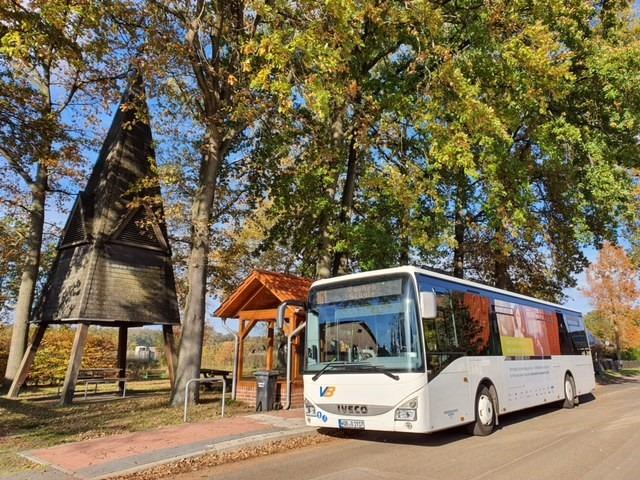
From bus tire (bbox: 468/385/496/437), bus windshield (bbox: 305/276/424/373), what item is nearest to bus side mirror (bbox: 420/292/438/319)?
bus windshield (bbox: 305/276/424/373)

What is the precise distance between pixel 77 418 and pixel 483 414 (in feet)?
32.9

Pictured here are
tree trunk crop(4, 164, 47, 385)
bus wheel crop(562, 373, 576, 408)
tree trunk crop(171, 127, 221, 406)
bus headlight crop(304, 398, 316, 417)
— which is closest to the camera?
bus headlight crop(304, 398, 316, 417)

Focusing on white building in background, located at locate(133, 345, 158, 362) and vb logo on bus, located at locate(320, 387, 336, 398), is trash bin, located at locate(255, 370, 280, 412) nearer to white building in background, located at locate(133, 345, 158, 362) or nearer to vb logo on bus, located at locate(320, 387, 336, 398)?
vb logo on bus, located at locate(320, 387, 336, 398)

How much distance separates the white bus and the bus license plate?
0.06 ft

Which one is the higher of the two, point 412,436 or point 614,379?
point 614,379

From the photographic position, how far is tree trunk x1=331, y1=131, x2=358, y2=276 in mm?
18877

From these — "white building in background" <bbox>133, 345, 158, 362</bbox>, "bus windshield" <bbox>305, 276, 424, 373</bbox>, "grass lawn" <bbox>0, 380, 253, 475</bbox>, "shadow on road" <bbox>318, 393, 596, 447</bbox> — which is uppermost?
"white building in background" <bbox>133, 345, 158, 362</bbox>

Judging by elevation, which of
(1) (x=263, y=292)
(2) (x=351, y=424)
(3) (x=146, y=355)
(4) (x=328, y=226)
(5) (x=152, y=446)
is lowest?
(5) (x=152, y=446)

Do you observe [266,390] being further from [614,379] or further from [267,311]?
[614,379]

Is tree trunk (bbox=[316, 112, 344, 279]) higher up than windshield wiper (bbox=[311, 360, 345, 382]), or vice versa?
tree trunk (bbox=[316, 112, 344, 279])

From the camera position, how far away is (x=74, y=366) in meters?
15.0

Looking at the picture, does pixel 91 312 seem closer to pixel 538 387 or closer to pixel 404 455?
pixel 404 455

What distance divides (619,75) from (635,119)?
5.35 feet

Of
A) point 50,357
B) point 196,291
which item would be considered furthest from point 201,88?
point 50,357
